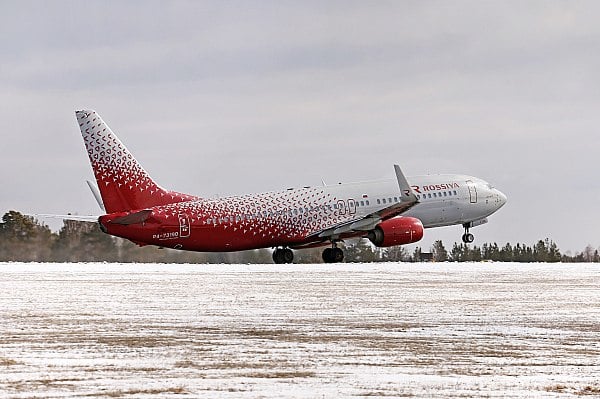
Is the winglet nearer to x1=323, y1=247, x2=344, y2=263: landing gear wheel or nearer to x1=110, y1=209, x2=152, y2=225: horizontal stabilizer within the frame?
x1=323, y1=247, x2=344, y2=263: landing gear wheel

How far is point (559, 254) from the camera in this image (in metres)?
76.6

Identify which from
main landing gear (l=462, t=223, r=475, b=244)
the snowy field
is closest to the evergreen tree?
main landing gear (l=462, t=223, r=475, b=244)

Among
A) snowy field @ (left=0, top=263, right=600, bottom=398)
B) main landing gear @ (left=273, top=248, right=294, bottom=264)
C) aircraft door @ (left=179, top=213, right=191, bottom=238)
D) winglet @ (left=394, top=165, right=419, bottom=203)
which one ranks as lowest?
snowy field @ (left=0, top=263, right=600, bottom=398)

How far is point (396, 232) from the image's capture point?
61.9m

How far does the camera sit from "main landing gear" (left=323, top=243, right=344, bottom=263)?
64438mm

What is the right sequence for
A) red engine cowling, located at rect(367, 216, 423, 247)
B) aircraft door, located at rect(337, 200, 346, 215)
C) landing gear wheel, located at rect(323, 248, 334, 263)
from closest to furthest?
1. red engine cowling, located at rect(367, 216, 423, 247)
2. aircraft door, located at rect(337, 200, 346, 215)
3. landing gear wheel, located at rect(323, 248, 334, 263)

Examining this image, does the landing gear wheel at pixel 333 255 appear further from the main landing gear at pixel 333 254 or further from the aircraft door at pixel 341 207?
the aircraft door at pixel 341 207

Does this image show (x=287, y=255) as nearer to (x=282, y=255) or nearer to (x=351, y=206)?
(x=282, y=255)

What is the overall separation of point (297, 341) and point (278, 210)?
1627 inches

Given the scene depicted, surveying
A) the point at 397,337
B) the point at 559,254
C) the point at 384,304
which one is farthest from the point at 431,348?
the point at 559,254

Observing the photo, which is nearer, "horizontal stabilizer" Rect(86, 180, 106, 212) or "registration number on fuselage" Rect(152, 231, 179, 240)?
"registration number on fuselage" Rect(152, 231, 179, 240)

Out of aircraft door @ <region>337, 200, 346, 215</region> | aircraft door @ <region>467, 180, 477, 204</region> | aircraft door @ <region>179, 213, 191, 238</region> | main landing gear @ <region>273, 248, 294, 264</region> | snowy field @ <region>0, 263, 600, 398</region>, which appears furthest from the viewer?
aircraft door @ <region>467, 180, 477, 204</region>

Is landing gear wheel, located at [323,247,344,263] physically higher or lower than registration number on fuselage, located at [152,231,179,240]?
lower

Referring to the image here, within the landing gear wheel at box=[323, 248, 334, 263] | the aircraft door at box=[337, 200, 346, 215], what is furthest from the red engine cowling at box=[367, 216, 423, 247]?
the landing gear wheel at box=[323, 248, 334, 263]
